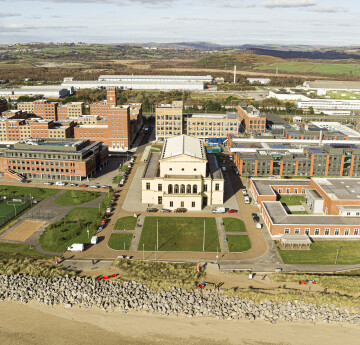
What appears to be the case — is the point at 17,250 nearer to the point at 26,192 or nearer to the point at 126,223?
the point at 126,223

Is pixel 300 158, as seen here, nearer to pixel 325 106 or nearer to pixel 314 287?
pixel 314 287

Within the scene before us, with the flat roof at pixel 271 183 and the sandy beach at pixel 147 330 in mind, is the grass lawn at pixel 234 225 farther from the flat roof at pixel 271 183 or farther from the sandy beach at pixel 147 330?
the sandy beach at pixel 147 330

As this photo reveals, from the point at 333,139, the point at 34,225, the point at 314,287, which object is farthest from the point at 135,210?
the point at 333,139

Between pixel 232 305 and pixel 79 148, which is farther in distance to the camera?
pixel 79 148

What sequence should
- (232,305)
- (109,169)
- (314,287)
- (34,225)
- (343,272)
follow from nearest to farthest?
1. (232,305)
2. (314,287)
3. (343,272)
4. (34,225)
5. (109,169)

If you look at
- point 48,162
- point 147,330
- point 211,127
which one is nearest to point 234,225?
point 147,330

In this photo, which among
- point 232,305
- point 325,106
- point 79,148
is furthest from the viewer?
point 325,106

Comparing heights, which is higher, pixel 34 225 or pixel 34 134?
pixel 34 134
